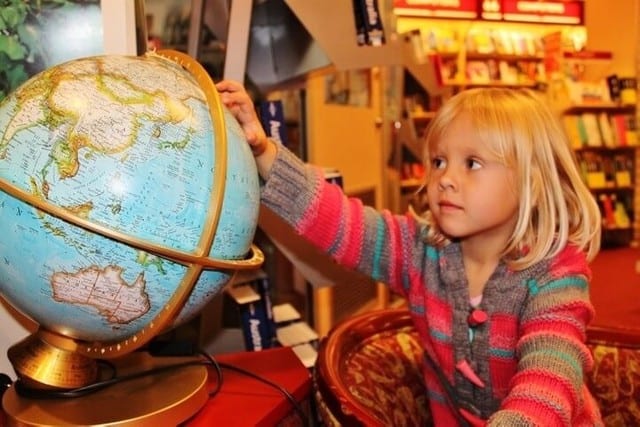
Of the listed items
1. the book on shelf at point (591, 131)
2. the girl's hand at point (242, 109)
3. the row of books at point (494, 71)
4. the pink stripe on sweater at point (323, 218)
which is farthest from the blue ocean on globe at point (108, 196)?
the book on shelf at point (591, 131)

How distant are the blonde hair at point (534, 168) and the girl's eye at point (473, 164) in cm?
4

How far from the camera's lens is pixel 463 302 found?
122 centimetres

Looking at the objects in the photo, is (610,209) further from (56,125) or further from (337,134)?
(56,125)

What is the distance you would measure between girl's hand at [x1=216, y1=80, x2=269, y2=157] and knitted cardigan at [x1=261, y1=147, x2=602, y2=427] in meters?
0.06

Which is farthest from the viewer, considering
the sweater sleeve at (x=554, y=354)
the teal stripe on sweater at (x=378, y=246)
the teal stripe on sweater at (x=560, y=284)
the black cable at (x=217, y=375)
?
the teal stripe on sweater at (x=378, y=246)

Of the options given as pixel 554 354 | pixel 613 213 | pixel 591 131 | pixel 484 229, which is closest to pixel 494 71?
pixel 591 131

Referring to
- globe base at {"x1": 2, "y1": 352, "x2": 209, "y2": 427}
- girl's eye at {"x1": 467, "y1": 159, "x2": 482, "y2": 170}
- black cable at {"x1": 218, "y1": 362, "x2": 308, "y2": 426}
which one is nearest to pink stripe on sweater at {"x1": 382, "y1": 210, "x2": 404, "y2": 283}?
girl's eye at {"x1": 467, "y1": 159, "x2": 482, "y2": 170}

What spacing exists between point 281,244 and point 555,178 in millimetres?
682

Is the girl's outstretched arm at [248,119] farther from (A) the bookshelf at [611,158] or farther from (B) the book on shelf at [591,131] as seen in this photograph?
(B) the book on shelf at [591,131]

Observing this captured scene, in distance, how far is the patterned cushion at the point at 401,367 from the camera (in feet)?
4.15

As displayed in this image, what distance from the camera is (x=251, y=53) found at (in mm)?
1875

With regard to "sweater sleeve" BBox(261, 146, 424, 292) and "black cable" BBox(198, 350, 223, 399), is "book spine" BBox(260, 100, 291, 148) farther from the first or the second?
"black cable" BBox(198, 350, 223, 399)

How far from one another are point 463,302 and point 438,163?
0.27 m

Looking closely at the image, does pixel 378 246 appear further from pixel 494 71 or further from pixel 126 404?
pixel 494 71
